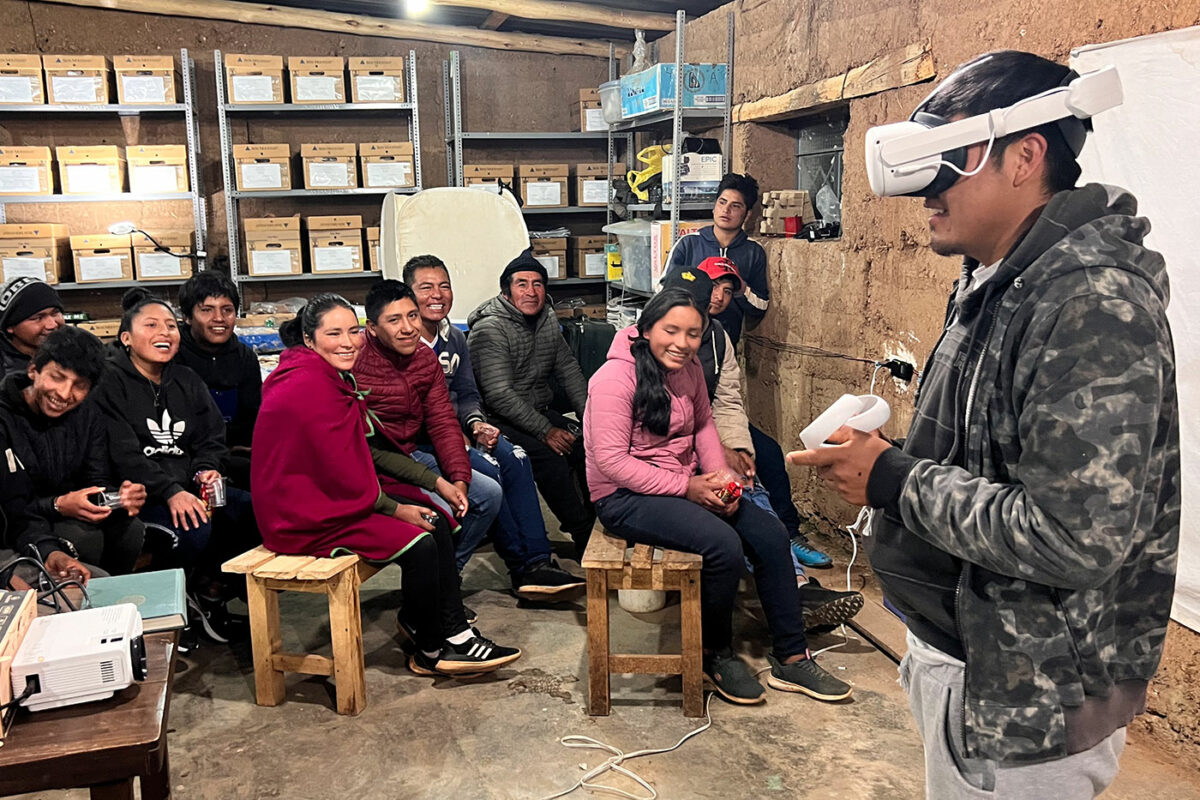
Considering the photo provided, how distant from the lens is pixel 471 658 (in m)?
2.98

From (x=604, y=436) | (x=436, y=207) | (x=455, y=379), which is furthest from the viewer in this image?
(x=436, y=207)

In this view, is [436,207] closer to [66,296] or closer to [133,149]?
[133,149]

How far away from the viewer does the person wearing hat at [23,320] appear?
3154 millimetres

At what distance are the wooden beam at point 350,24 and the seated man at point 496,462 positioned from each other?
2885mm

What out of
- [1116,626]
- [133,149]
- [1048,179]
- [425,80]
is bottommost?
[1116,626]

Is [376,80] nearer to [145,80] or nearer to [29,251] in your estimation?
[145,80]

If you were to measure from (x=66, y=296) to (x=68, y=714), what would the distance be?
504 cm

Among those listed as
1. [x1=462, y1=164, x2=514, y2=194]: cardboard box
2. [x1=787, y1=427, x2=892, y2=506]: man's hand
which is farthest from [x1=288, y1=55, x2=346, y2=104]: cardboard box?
[x1=787, y1=427, x2=892, y2=506]: man's hand

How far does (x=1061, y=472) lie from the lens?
3.26 ft

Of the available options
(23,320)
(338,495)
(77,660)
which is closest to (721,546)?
(338,495)

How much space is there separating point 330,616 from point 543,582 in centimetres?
95

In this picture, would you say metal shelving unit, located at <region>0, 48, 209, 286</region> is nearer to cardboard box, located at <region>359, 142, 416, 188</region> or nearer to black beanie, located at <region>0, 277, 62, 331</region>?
cardboard box, located at <region>359, 142, 416, 188</region>

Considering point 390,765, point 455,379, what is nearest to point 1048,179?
point 390,765

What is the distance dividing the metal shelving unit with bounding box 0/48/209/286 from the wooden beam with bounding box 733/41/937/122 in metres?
3.31
